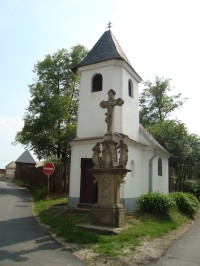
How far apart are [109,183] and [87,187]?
188 inches

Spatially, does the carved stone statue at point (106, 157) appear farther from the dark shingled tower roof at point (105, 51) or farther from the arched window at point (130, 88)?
the arched window at point (130, 88)

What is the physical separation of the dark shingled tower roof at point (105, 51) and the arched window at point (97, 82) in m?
0.79

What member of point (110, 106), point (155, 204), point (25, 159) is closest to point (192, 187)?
point (155, 204)

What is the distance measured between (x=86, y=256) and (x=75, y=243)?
50.3 inches

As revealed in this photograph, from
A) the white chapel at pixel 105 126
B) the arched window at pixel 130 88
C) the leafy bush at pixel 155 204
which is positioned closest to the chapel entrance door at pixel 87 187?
the white chapel at pixel 105 126

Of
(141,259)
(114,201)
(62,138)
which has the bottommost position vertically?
(141,259)

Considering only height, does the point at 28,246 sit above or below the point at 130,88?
below

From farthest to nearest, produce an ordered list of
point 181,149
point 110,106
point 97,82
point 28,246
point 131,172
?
1. point 181,149
2. point 97,82
3. point 131,172
4. point 110,106
5. point 28,246

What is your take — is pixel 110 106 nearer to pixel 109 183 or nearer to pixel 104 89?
pixel 109 183

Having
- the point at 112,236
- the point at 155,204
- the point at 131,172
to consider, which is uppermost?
the point at 131,172

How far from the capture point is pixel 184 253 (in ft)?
29.0

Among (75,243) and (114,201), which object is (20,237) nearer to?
(75,243)

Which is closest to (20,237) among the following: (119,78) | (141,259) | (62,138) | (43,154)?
(141,259)

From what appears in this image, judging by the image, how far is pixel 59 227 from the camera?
11.5m
